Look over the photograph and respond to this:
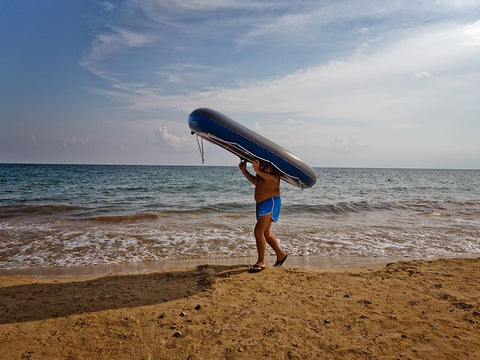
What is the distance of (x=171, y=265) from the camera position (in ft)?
18.9

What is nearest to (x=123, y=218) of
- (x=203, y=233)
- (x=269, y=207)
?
(x=203, y=233)

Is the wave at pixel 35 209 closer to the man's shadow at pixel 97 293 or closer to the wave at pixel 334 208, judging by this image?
the man's shadow at pixel 97 293

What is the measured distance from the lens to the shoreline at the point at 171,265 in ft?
17.2

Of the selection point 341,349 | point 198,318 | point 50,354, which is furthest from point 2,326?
point 341,349

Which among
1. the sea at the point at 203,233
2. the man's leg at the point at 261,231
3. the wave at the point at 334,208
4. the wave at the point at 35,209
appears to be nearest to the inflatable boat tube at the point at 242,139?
the man's leg at the point at 261,231

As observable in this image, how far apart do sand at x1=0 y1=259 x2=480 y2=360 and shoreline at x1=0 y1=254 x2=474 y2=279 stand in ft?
1.85

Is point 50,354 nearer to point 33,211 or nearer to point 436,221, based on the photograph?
point 33,211

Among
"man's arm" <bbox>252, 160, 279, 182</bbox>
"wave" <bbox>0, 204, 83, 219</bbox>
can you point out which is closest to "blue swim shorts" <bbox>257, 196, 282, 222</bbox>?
"man's arm" <bbox>252, 160, 279, 182</bbox>

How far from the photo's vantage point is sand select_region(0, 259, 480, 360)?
265 centimetres

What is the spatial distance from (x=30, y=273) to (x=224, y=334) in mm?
4438

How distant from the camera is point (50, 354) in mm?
2574

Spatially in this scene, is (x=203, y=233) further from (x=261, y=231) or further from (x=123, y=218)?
(x=123, y=218)

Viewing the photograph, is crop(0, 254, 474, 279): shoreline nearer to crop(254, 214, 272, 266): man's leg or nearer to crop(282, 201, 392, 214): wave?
crop(254, 214, 272, 266): man's leg

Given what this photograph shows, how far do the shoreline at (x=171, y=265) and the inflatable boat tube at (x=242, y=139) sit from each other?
2118 mm
